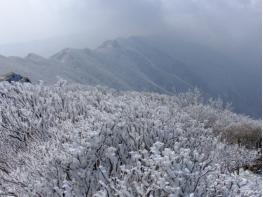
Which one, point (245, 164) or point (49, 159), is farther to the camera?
point (245, 164)

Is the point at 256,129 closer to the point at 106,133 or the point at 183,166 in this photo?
the point at 106,133

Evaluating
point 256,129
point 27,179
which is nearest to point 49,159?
point 27,179

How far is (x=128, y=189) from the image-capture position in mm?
4508

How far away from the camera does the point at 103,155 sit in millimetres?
5965

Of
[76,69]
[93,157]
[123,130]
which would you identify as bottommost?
[93,157]

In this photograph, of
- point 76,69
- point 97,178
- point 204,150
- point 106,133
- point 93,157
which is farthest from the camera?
point 76,69

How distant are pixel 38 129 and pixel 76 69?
161549 mm

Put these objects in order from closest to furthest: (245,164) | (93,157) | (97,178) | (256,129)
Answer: (97,178)
(93,157)
(245,164)
(256,129)

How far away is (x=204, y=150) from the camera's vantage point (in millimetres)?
7402

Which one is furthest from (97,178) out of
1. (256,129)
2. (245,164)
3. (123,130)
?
(256,129)

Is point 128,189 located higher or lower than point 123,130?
lower

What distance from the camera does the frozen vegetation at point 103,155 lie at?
4707 millimetres

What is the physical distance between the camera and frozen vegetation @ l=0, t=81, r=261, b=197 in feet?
15.4

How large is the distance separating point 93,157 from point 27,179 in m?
0.83
